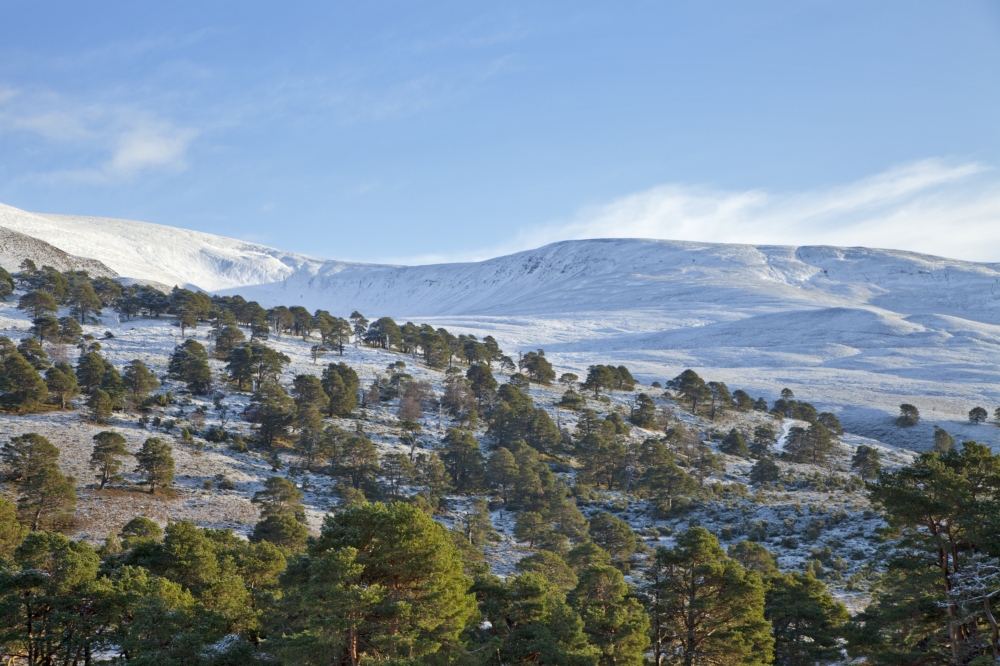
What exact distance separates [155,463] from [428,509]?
20536mm

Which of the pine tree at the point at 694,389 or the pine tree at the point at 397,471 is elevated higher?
the pine tree at the point at 694,389

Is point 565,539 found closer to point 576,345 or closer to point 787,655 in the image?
point 787,655

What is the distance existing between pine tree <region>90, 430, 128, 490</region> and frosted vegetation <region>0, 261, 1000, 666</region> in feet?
0.66


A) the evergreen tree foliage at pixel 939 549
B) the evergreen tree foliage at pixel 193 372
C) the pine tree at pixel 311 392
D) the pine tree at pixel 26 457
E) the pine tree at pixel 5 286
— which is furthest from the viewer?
the pine tree at pixel 5 286

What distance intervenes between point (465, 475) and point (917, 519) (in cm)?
4544

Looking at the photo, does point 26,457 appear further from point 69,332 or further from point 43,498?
point 69,332

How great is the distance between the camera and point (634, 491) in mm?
63656

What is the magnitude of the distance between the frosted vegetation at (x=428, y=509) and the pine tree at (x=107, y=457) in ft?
0.66

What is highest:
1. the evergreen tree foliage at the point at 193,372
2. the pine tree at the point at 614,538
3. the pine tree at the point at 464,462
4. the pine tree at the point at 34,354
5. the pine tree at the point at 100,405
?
the pine tree at the point at 34,354

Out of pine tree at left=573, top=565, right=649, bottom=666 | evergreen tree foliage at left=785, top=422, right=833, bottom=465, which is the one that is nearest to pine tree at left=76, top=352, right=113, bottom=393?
pine tree at left=573, top=565, right=649, bottom=666

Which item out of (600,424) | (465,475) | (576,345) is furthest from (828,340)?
(465,475)

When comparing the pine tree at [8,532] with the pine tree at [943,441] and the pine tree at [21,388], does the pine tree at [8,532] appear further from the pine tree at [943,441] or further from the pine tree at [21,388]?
the pine tree at [943,441]

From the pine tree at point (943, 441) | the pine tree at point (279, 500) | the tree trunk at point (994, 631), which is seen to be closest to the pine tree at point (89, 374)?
the pine tree at point (279, 500)

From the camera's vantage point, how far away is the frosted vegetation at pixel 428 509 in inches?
712
